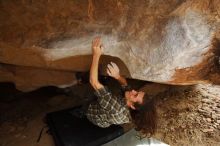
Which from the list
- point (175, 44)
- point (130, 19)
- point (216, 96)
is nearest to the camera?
point (175, 44)

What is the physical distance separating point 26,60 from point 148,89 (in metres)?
1.89

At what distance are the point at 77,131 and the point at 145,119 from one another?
927 mm

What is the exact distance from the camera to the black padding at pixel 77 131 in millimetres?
3074

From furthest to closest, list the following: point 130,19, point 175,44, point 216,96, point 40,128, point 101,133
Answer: point 216,96, point 40,128, point 101,133, point 130,19, point 175,44

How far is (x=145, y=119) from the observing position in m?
3.51

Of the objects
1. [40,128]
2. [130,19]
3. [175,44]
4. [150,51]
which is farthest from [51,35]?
[40,128]

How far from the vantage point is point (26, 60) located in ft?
9.17

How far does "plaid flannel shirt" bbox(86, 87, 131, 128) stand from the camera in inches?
102

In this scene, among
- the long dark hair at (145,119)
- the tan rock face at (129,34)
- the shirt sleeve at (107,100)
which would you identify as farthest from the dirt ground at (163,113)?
the tan rock face at (129,34)

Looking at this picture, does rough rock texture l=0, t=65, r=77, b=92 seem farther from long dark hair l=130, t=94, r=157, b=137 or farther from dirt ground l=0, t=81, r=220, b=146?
long dark hair l=130, t=94, r=157, b=137

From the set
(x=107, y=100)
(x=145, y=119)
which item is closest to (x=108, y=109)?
(x=107, y=100)

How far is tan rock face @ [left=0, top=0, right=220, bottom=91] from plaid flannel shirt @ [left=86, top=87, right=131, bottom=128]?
0.32 metres

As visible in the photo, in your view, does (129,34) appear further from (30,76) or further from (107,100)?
(30,76)

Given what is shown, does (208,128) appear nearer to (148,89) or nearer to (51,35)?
(148,89)
